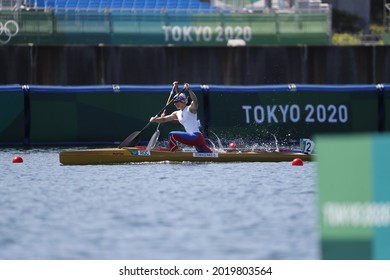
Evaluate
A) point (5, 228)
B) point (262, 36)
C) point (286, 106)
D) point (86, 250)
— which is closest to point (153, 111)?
point (286, 106)

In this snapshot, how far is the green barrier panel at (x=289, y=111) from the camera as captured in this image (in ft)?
97.5

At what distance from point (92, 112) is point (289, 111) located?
4785 millimetres

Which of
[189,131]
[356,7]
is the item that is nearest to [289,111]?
[189,131]

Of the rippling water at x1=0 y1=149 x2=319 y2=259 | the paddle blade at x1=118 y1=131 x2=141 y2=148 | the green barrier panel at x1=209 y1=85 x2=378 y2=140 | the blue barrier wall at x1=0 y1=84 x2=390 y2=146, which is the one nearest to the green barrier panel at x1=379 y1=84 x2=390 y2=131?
the green barrier panel at x1=209 y1=85 x2=378 y2=140

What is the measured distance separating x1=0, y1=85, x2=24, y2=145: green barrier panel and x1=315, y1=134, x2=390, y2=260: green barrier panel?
1926 cm

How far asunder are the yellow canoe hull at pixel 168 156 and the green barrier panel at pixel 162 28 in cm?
1396

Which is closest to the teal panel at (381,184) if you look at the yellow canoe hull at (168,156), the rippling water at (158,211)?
the rippling water at (158,211)

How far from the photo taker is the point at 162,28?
127ft

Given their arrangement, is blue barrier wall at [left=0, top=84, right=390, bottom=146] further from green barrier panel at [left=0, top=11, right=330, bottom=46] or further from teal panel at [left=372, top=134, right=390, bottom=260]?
teal panel at [left=372, top=134, right=390, bottom=260]

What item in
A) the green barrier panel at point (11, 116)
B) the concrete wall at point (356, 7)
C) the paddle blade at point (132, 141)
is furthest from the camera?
the concrete wall at point (356, 7)

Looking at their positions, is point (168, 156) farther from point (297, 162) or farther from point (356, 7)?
point (356, 7)

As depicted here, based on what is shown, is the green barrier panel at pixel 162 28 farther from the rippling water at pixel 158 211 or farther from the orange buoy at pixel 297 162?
the orange buoy at pixel 297 162

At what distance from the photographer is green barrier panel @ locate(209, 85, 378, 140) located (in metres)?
29.7

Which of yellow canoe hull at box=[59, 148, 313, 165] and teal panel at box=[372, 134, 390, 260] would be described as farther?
yellow canoe hull at box=[59, 148, 313, 165]
